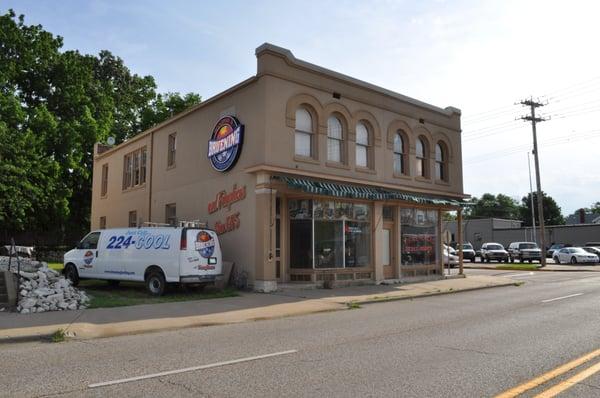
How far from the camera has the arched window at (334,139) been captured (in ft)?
64.8

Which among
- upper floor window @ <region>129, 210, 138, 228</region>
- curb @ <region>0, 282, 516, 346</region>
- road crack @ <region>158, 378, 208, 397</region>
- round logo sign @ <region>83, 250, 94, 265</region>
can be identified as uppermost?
upper floor window @ <region>129, 210, 138, 228</region>

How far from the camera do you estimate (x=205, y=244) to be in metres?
15.8

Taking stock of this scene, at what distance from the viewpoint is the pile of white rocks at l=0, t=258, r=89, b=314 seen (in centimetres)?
1222

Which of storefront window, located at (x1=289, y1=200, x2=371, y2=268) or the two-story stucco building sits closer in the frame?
the two-story stucco building

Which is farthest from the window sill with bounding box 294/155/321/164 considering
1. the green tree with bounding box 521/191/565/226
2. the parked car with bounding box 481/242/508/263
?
the green tree with bounding box 521/191/565/226

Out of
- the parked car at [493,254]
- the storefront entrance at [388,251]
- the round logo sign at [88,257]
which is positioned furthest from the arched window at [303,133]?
the parked car at [493,254]

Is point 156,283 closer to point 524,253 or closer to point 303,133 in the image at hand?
point 303,133

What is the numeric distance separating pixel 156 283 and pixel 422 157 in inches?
540

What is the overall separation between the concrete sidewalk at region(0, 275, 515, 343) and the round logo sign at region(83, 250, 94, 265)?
5220mm

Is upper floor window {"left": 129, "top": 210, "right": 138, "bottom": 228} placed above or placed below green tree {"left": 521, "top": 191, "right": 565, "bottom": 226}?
below

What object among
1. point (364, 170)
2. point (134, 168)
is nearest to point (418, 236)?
point (364, 170)

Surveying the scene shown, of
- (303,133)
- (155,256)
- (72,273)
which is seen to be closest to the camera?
(155,256)

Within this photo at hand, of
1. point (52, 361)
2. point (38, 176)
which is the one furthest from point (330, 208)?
point (38, 176)

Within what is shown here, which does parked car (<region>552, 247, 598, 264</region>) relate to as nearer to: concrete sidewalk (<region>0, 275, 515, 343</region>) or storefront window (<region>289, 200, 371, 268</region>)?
concrete sidewalk (<region>0, 275, 515, 343</region>)
